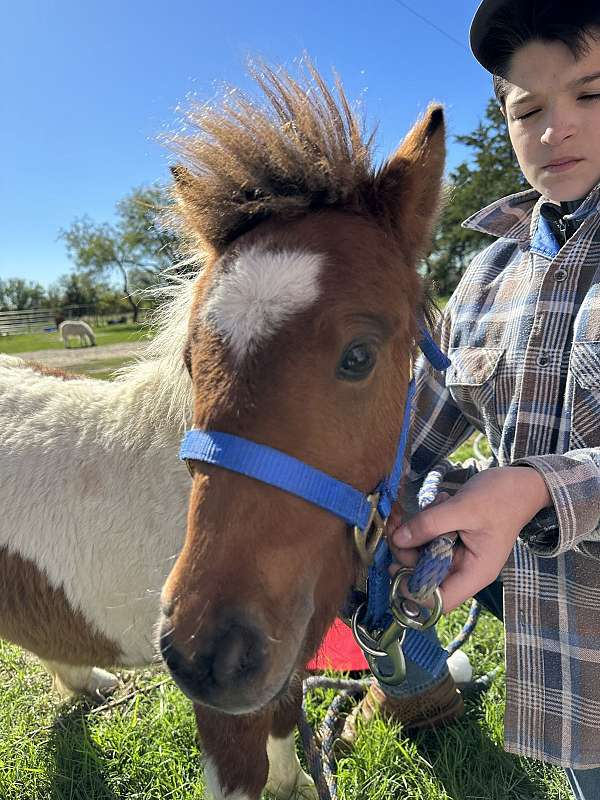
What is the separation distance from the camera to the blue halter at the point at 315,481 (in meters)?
1.09

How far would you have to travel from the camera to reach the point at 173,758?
2.29 metres

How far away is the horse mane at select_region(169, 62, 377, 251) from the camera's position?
4.38ft

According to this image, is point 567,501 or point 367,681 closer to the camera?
point 567,501

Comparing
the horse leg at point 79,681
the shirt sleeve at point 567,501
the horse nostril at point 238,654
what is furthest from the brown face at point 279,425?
the horse leg at point 79,681

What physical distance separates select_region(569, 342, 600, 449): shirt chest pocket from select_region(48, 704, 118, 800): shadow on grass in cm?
237

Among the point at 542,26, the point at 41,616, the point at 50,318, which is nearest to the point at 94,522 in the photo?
the point at 41,616

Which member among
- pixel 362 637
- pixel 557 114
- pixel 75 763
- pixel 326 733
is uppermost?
pixel 557 114

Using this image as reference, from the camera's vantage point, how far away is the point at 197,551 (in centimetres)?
108

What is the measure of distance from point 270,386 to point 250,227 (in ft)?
1.69

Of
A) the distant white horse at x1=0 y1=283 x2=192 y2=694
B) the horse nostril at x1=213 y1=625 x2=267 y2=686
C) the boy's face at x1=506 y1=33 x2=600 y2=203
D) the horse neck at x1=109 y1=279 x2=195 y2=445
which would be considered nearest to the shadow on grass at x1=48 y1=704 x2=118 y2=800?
the distant white horse at x1=0 y1=283 x2=192 y2=694

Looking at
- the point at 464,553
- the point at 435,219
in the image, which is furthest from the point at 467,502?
the point at 435,219

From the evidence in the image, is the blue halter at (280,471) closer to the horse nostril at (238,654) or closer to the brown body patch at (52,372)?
the horse nostril at (238,654)

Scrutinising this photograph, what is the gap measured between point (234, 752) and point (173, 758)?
0.79 m

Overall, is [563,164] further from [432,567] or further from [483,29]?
[432,567]
